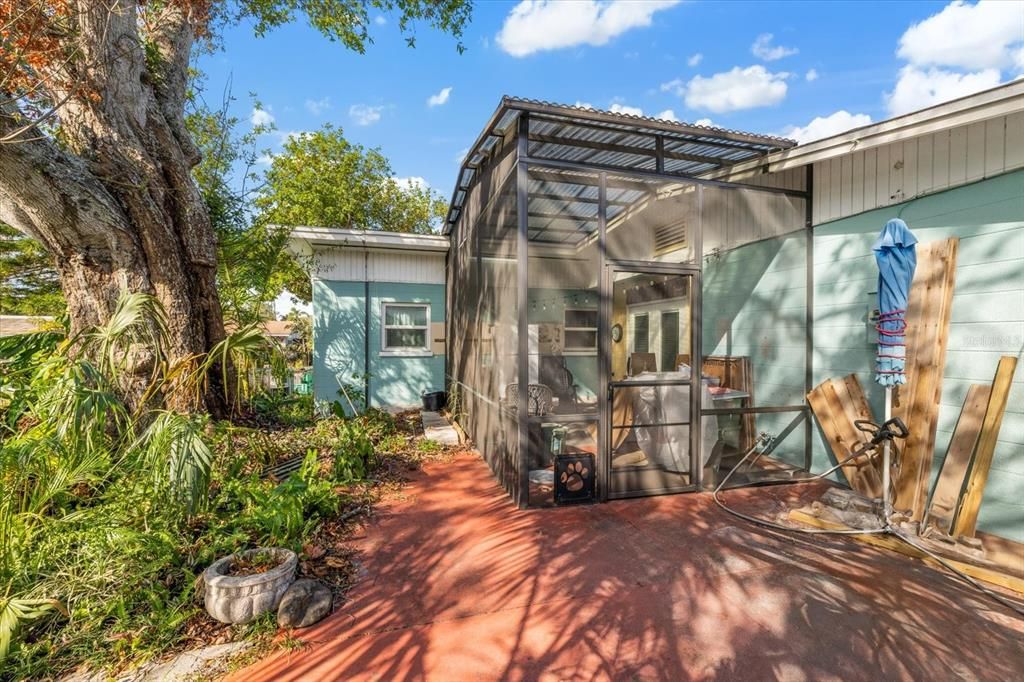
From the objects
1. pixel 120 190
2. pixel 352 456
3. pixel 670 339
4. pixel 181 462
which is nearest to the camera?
pixel 181 462

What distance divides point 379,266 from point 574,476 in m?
6.27

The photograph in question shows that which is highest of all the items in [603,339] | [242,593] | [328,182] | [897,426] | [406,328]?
[328,182]

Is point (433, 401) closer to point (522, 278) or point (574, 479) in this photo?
point (574, 479)

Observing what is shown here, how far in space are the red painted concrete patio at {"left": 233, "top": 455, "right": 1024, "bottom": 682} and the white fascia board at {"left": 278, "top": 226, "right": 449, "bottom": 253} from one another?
19.5 ft

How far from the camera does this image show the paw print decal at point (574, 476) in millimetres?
3828

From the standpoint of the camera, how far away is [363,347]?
8.32 metres

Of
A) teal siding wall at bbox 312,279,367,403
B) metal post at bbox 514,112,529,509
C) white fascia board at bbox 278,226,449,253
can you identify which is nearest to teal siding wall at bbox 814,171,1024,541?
metal post at bbox 514,112,529,509

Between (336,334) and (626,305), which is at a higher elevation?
(626,305)

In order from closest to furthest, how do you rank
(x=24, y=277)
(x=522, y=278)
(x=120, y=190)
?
(x=522, y=278) < (x=120, y=190) < (x=24, y=277)

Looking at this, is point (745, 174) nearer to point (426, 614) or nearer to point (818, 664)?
point (818, 664)

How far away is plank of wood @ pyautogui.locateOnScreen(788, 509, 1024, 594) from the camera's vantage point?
258cm

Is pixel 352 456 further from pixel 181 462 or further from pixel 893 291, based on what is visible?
pixel 893 291

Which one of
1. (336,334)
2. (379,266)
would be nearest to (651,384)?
(379,266)

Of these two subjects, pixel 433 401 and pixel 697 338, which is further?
pixel 433 401
